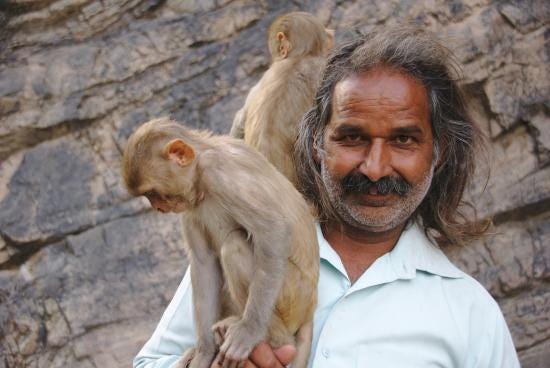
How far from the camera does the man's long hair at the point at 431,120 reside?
362 cm

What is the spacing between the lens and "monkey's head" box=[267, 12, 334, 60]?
6703 millimetres

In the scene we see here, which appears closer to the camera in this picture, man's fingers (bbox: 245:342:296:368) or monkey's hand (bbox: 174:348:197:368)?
man's fingers (bbox: 245:342:296:368)

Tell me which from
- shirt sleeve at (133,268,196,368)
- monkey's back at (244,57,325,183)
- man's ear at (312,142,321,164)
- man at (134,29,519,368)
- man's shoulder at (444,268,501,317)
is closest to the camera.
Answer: man at (134,29,519,368)

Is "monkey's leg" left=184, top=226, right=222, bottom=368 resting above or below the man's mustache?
below

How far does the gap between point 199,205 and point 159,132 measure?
1.20 feet

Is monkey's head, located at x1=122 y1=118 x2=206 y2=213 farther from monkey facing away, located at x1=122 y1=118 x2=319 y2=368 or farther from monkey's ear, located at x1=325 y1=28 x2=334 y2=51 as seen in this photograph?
monkey's ear, located at x1=325 y1=28 x2=334 y2=51

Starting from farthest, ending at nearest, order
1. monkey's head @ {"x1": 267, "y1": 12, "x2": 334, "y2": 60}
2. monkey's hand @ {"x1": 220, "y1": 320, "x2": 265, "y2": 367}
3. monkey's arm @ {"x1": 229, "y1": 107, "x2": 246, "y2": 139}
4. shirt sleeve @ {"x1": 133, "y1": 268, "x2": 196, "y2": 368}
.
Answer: monkey's head @ {"x1": 267, "y1": 12, "x2": 334, "y2": 60}, monkey's arm @ {"x1": 229, "y1": 107, "x2": 246, "y2": 139}, shirt sleeve @ {"x1": 133, "y1": 268, "x2": 196, "y2": 368}, monkey's hand @ {"x1": 220, "y1": 320, "x2": 265, "y2": 367}

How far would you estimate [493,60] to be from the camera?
7.07 metres

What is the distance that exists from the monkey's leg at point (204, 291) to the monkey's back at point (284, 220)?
0.84ft

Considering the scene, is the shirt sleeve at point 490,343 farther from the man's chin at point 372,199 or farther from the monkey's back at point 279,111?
the monkey's back at point 279,111

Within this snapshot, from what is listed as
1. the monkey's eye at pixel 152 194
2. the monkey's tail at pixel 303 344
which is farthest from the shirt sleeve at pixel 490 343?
the monkey's eye at pixel 152 194

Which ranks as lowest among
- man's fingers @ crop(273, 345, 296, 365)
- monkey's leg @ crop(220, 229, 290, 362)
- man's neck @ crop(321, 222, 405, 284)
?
man's fingers @ crop(273, 345, 296, 365)

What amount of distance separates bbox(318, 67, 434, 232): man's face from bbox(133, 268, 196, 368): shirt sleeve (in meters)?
0.82

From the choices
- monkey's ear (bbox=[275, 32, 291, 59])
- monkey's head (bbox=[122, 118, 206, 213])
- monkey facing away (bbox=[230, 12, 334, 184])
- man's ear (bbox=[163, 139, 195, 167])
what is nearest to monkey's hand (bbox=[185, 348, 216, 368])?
monkey's head (bbox=[122, 118, 206, 213])
